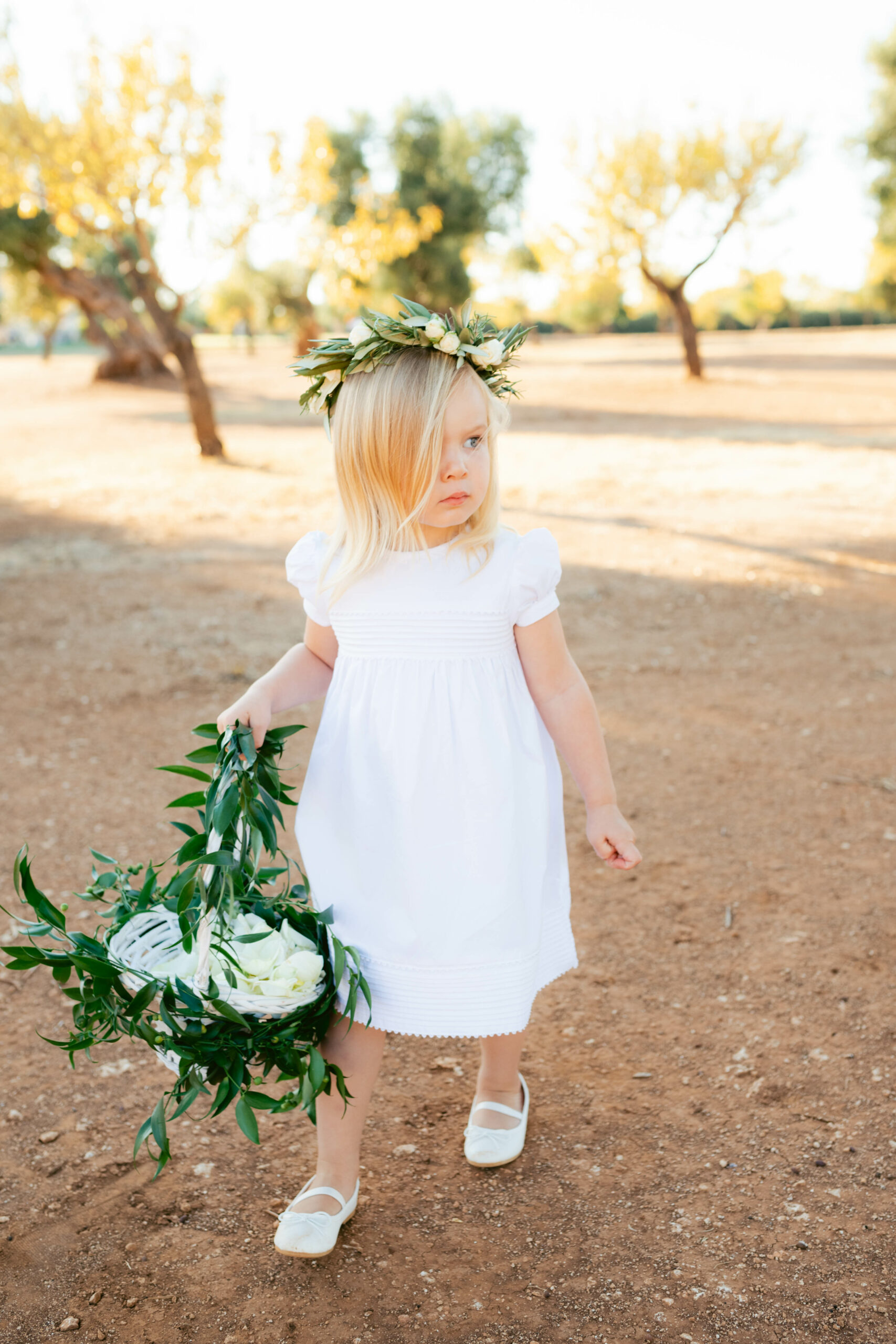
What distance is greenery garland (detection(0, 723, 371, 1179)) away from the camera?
1.46m

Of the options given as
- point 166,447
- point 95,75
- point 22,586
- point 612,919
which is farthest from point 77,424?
point 612,919

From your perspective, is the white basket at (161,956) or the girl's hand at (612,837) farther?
the girl's hand at (612,837)

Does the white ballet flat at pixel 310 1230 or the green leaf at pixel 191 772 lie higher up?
the green leaf at pixel 191 772

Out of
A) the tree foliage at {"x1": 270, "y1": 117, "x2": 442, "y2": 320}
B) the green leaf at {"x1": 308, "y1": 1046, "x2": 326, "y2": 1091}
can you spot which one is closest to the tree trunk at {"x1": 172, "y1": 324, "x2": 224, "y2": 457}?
the tree foliage at {"x1": 270, "y1": 117, "x2": 442, "y2": 320}

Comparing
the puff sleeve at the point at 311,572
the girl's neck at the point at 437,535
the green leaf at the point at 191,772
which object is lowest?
the green leaf at the point at 191,772

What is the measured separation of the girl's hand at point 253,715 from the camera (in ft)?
5.62

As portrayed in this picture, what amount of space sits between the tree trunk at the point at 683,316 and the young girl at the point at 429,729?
699 inches

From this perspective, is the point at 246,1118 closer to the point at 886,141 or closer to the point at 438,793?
the point at 438,793

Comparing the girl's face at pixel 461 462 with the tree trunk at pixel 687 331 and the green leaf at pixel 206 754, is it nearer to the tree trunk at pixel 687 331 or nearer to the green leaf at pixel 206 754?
the green leaf at pixel 206 754

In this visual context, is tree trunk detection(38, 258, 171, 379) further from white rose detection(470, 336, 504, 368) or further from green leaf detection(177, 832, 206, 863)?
green leaf detection(177, 832, 206, 863)

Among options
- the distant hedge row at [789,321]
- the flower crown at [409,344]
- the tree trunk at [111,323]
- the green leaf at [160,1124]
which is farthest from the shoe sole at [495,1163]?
the distant hedge row at [789,321]

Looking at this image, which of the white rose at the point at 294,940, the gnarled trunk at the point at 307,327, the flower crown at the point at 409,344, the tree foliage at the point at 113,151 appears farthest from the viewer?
the gnarled trunk at the point at 307,327

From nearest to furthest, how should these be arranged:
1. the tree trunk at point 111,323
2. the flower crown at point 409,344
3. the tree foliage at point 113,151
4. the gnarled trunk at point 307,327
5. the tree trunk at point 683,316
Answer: the flower crown at point 409,344, the tree foliage at point 113,151, the tree trunk at point 111,323, the tree trunk at point 683,316, the gnarled trunk at point 307,327

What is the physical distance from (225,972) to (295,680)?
583mm
